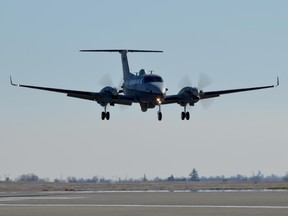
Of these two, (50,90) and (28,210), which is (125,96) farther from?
(28,210)

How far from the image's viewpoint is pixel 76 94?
3600 inches

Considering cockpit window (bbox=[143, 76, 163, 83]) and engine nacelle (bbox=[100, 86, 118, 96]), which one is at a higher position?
cockpit window (bbox=[143, 76, 163, 83])

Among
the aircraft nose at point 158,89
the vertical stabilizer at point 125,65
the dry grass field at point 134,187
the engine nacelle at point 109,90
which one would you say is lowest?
the dry grass field at point 134,187

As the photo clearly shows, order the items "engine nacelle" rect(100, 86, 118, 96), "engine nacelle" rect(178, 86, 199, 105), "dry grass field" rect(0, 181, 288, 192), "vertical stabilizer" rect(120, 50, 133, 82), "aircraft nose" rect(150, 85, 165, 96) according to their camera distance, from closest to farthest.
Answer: "aircraft nose" rect(150, 85, 165, 96), "engine nacelle" rect(178, 86, 199, 105), "engine nacelle" rect(100, 86, 118, 96), "dry grass field" rect(0, 181, 288, 192), "vertical stabilizer" rect(120, 50, 133, 82)

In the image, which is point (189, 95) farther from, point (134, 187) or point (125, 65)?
point (134, 187)

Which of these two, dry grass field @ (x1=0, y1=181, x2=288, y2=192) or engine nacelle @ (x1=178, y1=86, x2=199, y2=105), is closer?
engine nacelle @ (x1=178, y1=86, x2=199, y2=105)

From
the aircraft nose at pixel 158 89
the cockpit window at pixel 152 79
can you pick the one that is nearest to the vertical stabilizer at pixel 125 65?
the cockpit window at pixel 152 79

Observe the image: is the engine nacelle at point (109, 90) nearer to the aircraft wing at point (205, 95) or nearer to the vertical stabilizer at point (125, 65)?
the aircraft wing at point (205, 95)

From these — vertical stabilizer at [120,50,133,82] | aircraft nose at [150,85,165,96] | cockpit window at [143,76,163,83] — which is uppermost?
vertical stabilizer at [120,50,133,82]

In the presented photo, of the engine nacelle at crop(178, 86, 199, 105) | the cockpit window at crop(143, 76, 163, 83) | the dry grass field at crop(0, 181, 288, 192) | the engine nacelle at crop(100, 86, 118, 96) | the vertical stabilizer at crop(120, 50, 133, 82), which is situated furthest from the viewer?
the vertical stabilizer at crop(120, 50, 133, 82)

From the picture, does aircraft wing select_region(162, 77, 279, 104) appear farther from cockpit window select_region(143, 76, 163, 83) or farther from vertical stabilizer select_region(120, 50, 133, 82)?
vertical stabilizer select_region(120, 50, 133, 82)

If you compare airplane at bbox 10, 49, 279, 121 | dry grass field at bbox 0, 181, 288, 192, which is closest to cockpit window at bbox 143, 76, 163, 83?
airplane at bbox 10, 49, 279, 121

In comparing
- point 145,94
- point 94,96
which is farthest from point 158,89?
point 94,96

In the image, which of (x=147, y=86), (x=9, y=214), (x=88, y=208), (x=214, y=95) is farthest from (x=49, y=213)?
(x=214, y=95)
